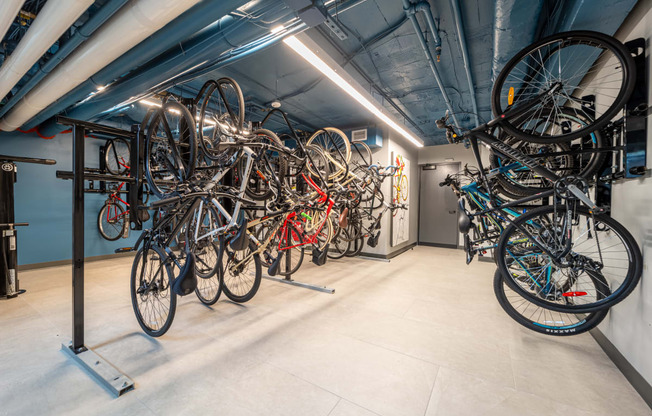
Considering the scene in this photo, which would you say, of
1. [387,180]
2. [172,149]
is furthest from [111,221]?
[387,180]

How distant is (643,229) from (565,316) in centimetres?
157

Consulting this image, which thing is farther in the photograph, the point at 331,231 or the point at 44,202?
the point at 44,202

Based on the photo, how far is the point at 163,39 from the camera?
2.11 m

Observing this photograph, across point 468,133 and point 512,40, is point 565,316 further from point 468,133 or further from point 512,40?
point 512,40

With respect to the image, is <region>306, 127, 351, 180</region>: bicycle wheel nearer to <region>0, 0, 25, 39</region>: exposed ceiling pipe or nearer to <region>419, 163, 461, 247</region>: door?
<region>0, 0, 25, 39</region>: exposed ceiling pipe

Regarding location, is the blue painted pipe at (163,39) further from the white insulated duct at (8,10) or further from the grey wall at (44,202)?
the grey wall at (44,202)

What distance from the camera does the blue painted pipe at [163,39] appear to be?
5.84 feet

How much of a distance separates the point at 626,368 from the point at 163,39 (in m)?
4.24

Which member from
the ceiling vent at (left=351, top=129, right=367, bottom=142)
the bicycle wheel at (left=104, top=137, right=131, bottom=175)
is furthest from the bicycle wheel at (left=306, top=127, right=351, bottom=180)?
the bicycle wheel at (left=104, top=137, right=131, bottom=175)

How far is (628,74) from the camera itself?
154 cm

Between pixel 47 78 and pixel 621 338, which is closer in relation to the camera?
pixel 621 338

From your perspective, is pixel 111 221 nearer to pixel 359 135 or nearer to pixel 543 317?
pixel 359 135

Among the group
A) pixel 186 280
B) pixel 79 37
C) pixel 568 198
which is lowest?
pixel 186 280

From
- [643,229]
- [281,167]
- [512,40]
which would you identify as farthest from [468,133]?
[281,167]
